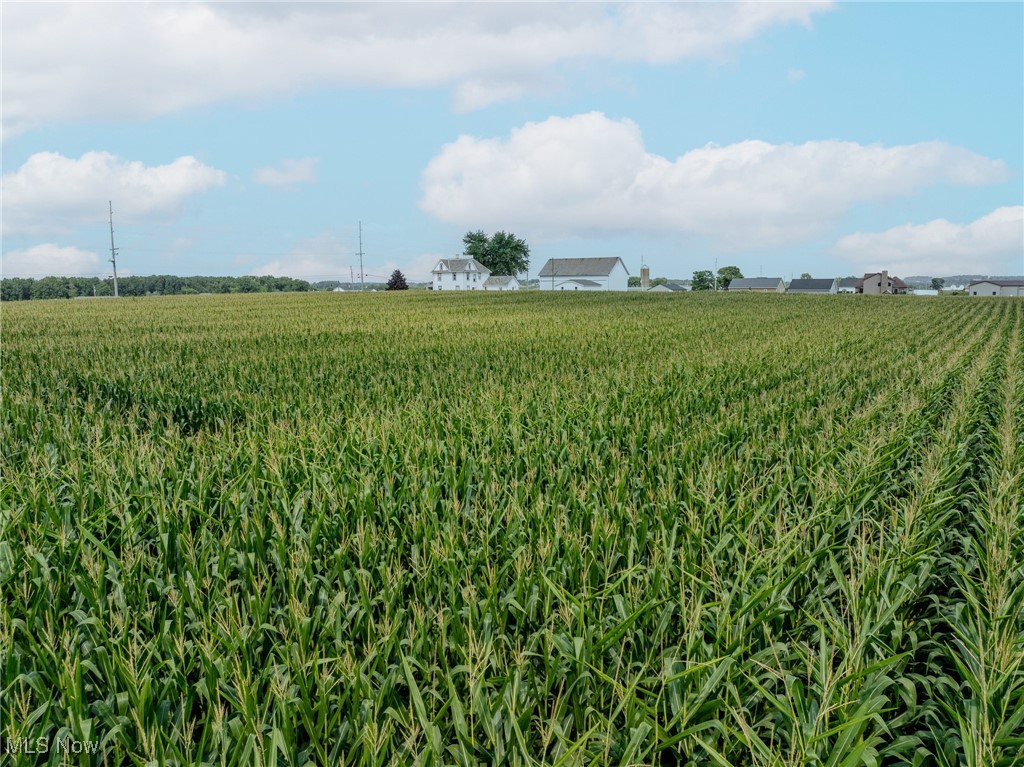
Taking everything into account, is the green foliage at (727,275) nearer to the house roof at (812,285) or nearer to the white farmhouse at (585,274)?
the house roof at (812,285)

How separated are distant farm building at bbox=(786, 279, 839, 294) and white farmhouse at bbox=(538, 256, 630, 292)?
4034 centimetres

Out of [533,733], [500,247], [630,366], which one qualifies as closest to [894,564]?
[533,733]

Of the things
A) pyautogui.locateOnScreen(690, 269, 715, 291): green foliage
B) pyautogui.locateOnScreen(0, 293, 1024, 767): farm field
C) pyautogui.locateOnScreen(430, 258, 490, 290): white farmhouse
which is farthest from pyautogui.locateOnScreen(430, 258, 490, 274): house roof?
pyautogui.locateOnScreen(0, 293, 1024, 767): farm field

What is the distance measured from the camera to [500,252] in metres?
130

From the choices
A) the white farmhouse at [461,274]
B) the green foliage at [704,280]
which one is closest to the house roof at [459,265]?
the white farmhouse at [461,274]

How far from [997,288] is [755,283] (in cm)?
4821

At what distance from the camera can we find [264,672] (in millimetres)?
2674

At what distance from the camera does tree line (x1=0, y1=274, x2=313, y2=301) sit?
3487 inches

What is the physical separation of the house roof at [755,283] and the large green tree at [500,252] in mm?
49152

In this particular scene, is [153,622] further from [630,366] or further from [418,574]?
[630,366]

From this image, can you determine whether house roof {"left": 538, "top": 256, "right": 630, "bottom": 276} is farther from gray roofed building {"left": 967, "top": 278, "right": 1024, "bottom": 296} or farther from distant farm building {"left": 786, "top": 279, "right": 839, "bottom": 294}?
gray roofed building {"left": 967, "top": 278, "right": 1024, "bottom": 296}

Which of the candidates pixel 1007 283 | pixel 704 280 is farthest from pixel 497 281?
pixel 1007 283

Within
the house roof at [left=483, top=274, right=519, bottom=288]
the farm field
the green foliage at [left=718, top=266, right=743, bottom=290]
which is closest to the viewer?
the farm field

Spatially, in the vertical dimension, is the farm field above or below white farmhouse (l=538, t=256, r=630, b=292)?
below
